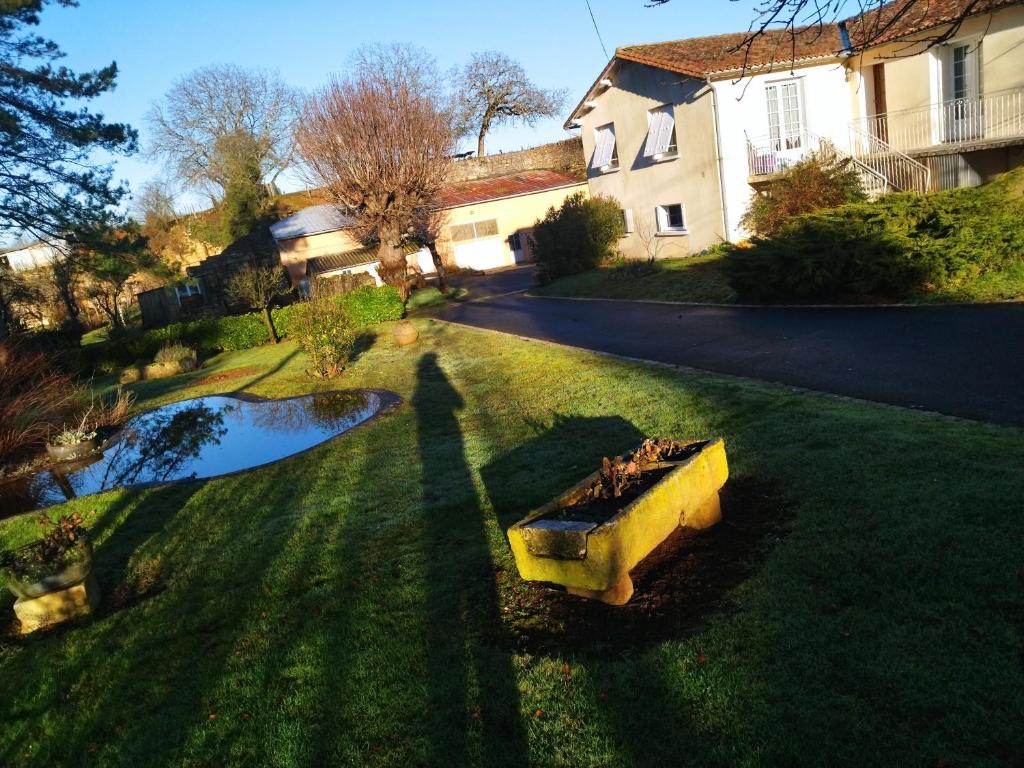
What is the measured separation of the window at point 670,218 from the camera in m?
25.2

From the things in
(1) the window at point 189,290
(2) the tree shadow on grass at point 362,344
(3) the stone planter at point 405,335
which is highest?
(1) the window at point 189,290

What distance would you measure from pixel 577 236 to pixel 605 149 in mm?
4151

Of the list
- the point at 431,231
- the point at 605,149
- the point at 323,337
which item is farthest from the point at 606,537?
the point at 431,231

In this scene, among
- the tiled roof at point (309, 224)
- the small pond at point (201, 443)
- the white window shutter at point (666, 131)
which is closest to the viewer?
the small pond at point (201, 443)

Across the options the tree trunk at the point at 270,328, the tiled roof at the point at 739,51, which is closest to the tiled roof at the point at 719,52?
the tiled roof at the point at 739,51

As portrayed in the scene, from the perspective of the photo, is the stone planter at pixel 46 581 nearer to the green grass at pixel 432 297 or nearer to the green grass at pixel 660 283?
the green grass at pixel 660 283

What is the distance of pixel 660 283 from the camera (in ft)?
68.1

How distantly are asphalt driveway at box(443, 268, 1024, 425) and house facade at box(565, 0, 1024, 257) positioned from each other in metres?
7.09

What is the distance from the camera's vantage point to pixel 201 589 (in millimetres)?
5625

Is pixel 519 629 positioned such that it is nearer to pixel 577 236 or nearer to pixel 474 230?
pixel 577 236

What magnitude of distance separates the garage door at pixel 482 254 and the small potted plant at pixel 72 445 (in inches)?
1212

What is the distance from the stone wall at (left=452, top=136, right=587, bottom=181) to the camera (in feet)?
161

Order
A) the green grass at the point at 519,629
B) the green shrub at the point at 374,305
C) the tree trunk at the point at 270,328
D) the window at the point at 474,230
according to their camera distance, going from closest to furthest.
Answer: the green grass at the point at 519,629 → the green shrub at the point at 374,305 → the tree trunk at the point at 270,328 → the window at the point at 474,230

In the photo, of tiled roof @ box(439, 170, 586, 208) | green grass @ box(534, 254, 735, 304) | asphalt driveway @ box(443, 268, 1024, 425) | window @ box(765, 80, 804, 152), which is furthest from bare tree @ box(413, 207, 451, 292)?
asphalt driveway @ box(443, 268, 1024, 425)
